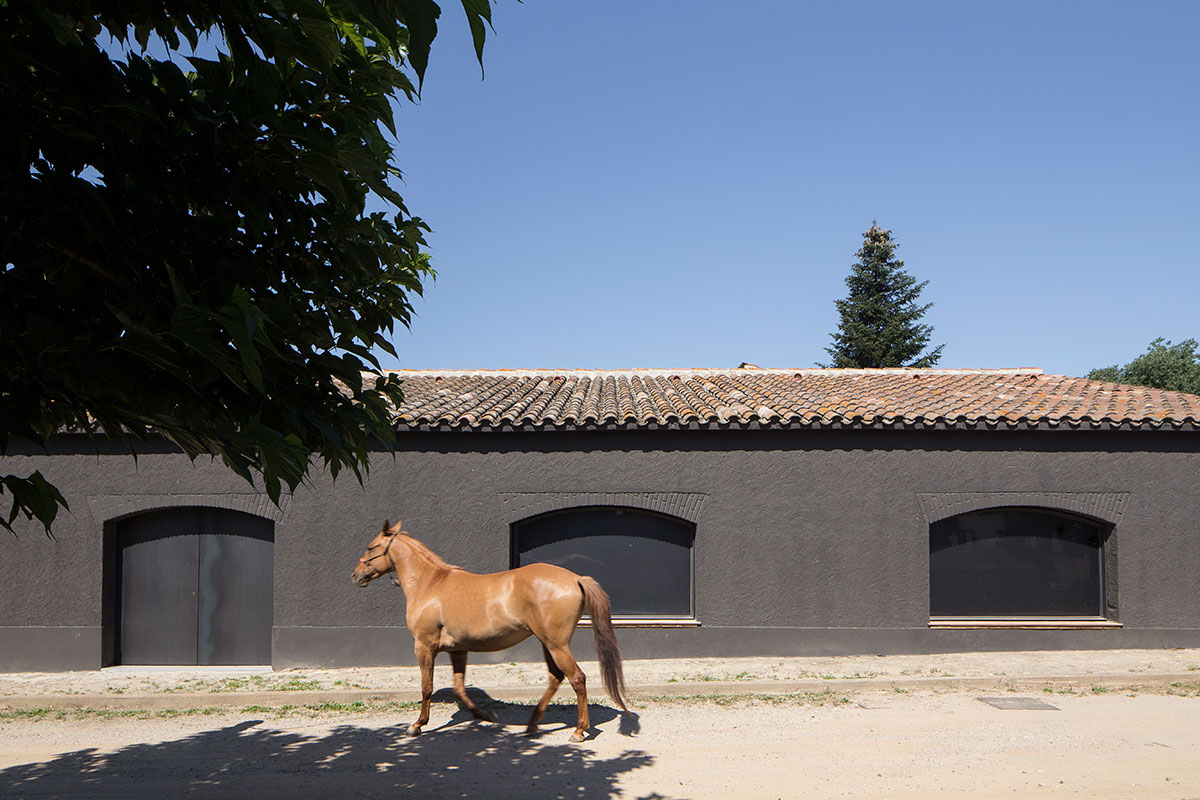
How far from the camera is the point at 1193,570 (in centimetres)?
1221

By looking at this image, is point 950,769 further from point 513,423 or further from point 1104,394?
point 1104,394

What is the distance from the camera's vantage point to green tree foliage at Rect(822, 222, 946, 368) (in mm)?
41562

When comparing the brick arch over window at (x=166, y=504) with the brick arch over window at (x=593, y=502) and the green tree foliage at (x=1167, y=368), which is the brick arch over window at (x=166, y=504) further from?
the green tree foliage at (x=1167, y=368)

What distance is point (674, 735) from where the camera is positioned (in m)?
8.19

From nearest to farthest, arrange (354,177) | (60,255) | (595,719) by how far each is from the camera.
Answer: (60,255)
(354,177)
(595,719)

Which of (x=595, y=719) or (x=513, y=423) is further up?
(x=513, y=423)

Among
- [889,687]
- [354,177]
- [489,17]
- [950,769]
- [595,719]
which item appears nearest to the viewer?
[489,17]

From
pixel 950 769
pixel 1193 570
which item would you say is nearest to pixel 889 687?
pixel 950 769

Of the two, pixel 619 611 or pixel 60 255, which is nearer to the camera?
pixel 60 255

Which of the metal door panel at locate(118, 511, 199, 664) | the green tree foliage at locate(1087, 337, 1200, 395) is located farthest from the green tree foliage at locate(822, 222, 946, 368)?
the metal door panel at locate(118, 511, 199, 664)

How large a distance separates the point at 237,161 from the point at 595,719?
7.13 meters

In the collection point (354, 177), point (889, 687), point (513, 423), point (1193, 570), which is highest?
point (354, 177)

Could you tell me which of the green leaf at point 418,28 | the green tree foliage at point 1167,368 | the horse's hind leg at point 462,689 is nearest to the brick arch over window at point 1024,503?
the horse's hind leg at point 462,689

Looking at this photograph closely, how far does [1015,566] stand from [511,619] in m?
8.01
